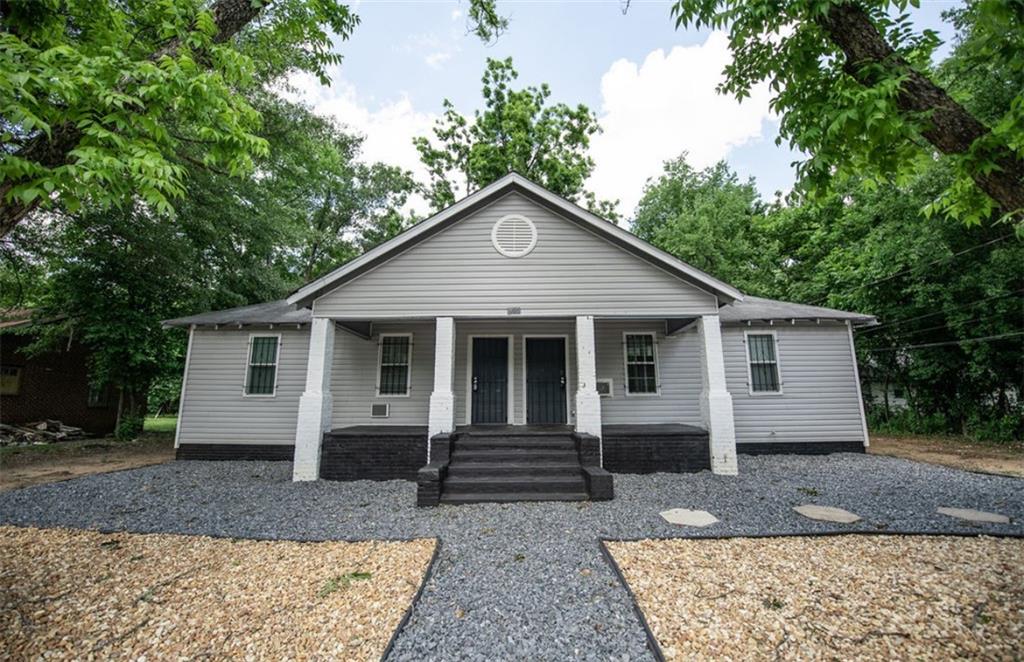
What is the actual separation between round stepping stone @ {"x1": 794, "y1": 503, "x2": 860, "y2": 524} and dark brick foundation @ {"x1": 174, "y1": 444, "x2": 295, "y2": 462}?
31.4 feet

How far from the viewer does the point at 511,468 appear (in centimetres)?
608

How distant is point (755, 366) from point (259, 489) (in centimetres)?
1042

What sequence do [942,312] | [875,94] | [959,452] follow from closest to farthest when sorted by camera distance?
[875,94] → [959,452] → [942,312]

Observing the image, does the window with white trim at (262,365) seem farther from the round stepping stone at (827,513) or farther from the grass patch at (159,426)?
the round stepping stone at (827,513)

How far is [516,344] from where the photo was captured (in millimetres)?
8781

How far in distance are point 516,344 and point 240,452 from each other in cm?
679

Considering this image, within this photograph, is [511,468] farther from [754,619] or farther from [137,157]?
[137,157]

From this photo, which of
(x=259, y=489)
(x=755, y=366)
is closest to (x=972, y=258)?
(x=755, y=366)

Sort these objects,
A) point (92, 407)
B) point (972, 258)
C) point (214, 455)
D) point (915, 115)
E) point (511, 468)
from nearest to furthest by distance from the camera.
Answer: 1. point (915, 115)
2. point (511, 468)
3. point (214, 455)
4. point (972, 258)
5. point (92, 407)

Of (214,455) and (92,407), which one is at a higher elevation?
(92,407)

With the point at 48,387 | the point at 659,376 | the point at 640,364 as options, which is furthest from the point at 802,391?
the point at 48,387

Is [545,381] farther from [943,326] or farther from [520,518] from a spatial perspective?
[943,326]

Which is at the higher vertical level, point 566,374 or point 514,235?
point 514,235

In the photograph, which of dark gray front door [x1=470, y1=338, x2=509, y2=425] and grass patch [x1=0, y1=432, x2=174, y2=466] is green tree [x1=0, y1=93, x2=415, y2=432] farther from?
dark gray front door [x1=470, y1=338, x2=509, y2=425]
